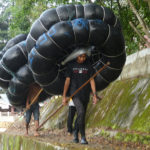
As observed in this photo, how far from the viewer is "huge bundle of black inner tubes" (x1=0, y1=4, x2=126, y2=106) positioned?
5449mm

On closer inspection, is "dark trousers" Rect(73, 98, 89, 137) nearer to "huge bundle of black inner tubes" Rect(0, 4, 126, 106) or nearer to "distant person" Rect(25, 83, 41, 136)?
"huge bundle of black inner tubes" Rect(0, 4, 126, 106)

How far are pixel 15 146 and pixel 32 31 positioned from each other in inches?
162

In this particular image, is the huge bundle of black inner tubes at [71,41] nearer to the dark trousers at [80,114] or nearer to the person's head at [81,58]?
the person's head at [81,58]

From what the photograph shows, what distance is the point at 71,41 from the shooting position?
5.48 meters

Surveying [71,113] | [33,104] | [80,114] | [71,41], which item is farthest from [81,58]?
[33,104]

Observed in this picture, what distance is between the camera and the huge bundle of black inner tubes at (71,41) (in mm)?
5449

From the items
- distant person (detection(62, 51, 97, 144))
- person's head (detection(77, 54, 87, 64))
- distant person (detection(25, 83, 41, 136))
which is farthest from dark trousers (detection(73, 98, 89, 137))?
distant person (detection(25, 83, 41, 136))

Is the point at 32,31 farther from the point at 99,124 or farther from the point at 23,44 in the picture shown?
the point at 99,124

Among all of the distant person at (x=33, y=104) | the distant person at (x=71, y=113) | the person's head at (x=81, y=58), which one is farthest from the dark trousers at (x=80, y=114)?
the distant person at (x=33, y=104)

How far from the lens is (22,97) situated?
8242 millimetres

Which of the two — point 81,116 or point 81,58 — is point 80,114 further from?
point 81,58

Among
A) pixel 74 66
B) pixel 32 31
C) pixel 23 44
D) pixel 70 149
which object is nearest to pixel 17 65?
pixel 23 44

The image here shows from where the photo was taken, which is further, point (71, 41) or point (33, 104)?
point (33, 104)

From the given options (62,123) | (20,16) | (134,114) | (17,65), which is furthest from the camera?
(20,16)
